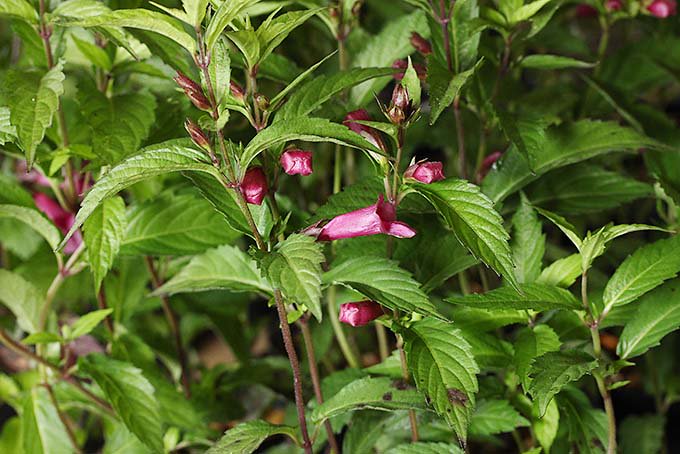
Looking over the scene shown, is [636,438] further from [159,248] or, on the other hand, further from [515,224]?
[159,248]

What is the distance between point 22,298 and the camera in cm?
111

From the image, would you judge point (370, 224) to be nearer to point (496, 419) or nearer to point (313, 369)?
point (313, 369)

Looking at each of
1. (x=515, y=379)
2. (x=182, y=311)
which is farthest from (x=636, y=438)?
(x=182, y=311)

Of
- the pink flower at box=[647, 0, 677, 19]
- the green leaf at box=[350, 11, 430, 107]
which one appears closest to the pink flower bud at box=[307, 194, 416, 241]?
the green leaf at box=[350, 11, 430, 107]

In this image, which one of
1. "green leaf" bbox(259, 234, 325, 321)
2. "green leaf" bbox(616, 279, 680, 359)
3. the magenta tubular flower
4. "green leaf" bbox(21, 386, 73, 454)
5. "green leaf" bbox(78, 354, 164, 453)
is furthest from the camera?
"green leaf" bbox(21, 386, 73, 454)

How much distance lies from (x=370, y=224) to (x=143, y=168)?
8.3 inches

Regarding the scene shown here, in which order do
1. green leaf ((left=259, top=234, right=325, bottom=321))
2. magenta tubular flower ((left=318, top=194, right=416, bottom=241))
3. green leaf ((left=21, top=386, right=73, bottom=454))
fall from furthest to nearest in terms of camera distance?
green leaf ((left=21, top=386, right=73, bottom=454)), magenta tubular flower ((left=318, top=194, right=416, bottom=241)), green leaf ((left=259, top=234, right=325, bottom=321))

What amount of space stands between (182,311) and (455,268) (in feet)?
2.43

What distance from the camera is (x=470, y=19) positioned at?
961 millimetres

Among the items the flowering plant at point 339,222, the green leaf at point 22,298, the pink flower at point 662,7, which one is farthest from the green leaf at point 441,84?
the green leaf at point 22,298

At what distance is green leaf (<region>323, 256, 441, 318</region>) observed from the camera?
73 centimetres

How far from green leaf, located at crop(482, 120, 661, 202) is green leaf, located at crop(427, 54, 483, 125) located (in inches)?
6.1

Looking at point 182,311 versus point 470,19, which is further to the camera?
point 182,311

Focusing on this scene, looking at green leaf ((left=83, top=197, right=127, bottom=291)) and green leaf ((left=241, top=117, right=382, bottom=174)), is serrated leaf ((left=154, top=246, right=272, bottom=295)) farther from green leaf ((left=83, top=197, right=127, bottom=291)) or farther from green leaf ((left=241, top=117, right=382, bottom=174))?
green leaf ((left=241, top=117, right=382, bottom=174))
